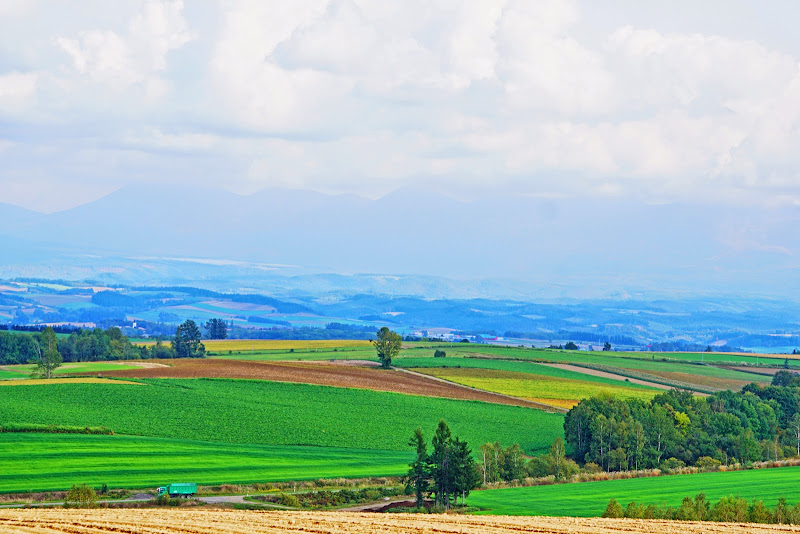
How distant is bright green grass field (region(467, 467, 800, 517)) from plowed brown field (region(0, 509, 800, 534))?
28.0ft

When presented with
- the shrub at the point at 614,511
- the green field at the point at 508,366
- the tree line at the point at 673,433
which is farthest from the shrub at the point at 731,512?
the green field at the point at 508,366

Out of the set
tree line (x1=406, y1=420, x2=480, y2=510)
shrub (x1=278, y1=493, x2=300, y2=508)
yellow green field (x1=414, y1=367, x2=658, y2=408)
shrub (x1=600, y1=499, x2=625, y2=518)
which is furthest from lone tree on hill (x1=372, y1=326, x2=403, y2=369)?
shrub (x1=600, y1=499, x2=625, y2=518)

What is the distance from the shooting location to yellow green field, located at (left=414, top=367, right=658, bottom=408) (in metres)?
98.8

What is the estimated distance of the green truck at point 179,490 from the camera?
170 feet

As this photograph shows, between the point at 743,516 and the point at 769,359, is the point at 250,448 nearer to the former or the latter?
the point at 743,516

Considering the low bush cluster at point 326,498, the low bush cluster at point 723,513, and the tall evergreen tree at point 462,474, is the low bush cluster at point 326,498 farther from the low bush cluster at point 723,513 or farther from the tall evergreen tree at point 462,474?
the low bush cluster at point 723,513

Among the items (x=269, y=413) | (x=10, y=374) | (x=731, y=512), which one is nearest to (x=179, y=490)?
(x=731, y=512)

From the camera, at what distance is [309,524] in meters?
36.9

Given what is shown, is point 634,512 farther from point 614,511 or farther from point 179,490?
point 179,490

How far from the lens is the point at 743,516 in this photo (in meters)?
43.6

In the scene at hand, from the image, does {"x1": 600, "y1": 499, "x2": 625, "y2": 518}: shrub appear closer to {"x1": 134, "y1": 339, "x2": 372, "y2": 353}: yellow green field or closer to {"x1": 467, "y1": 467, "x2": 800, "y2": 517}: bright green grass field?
{"x1": 467, "y1": 467, "x2": 800, "y2": 517}: bright green grass field

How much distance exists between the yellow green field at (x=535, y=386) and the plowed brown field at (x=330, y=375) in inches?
103

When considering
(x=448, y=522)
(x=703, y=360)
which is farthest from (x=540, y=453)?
(x=703, y=360)

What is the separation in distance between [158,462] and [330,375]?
44459 mm
